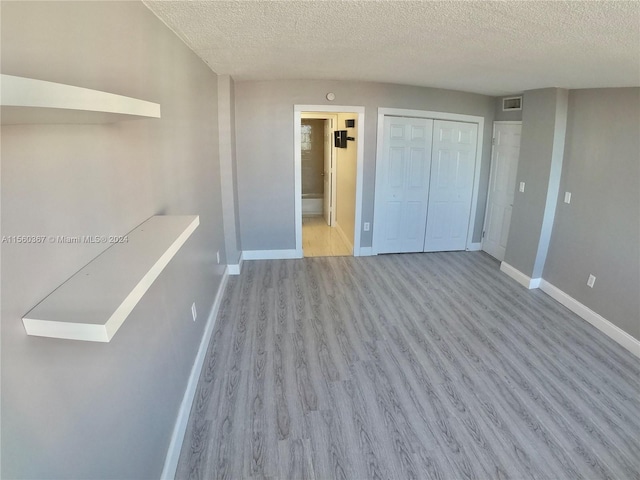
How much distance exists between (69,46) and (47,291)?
0.77 m

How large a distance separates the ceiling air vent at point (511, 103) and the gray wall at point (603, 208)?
0.82 metres

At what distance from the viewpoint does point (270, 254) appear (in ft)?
16.6

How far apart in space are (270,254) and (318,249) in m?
0.90

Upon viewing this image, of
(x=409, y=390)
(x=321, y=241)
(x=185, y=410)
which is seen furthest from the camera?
(x=321, y=241)

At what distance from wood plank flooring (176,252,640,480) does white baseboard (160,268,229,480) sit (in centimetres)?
5

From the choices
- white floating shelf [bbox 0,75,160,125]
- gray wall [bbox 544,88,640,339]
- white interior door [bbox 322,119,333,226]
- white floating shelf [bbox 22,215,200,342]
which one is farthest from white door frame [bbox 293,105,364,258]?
white floating shelf [bbox 0,75,160,125]

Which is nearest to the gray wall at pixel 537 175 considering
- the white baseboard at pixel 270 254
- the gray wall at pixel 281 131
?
the gray wall at pixel 281 131

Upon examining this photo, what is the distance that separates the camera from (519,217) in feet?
14.4

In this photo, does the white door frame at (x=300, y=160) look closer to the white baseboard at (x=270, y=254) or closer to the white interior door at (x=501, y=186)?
the white baseboard at (x=270, y=254)

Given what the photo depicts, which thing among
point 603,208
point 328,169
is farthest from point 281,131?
point 603,208

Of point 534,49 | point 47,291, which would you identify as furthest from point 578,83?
point 47,291

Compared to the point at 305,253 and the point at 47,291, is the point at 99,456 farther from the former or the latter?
the point at 305,253

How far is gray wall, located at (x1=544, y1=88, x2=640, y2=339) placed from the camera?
3129 mm

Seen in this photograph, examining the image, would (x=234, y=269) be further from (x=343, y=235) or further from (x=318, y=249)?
(x=343, y=235)
